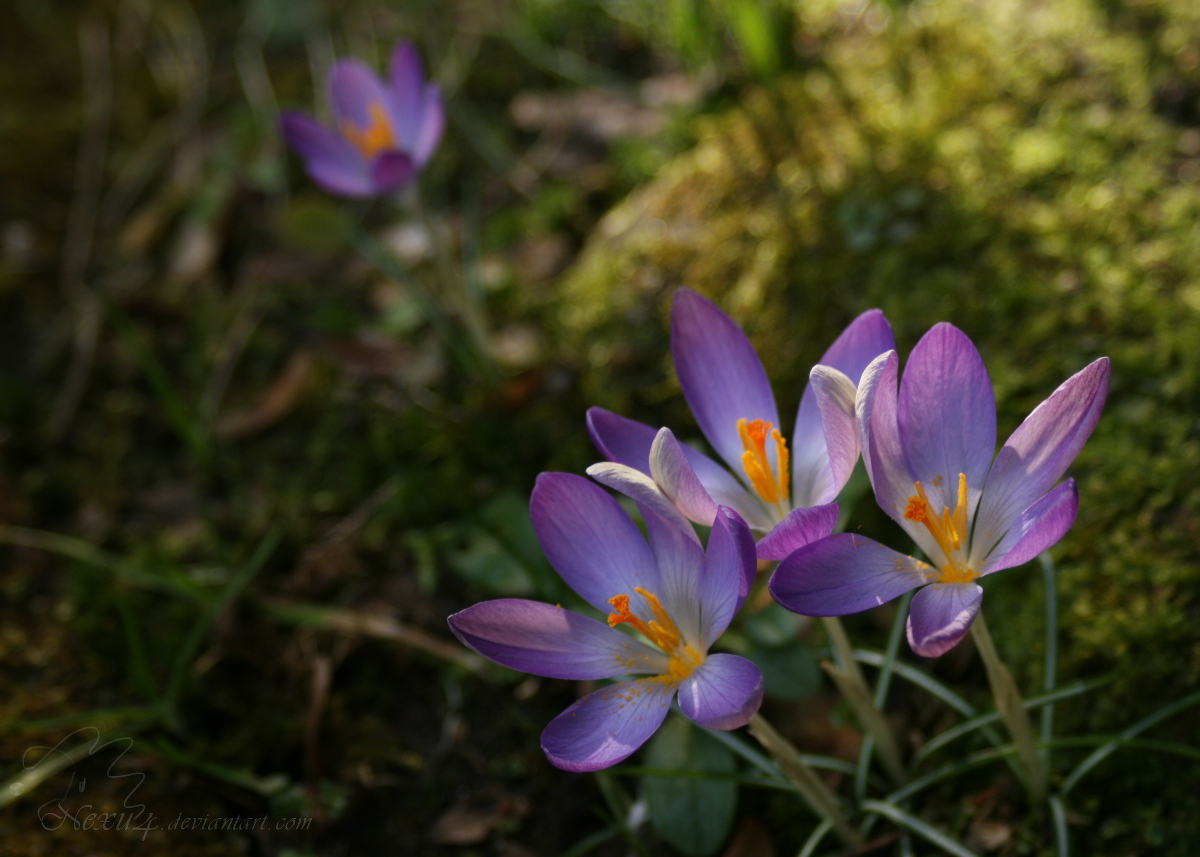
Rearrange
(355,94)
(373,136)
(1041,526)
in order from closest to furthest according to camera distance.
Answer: (1041,526) → (373,136) → (355,94)

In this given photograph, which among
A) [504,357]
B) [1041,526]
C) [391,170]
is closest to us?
[1041,526]

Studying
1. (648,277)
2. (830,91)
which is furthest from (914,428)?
(830,91)

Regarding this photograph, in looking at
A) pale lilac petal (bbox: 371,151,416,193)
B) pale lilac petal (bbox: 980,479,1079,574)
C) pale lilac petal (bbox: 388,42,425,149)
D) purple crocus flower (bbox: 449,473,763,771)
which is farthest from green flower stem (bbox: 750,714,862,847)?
pale lilac petal (bbox: 388,42,425,149)

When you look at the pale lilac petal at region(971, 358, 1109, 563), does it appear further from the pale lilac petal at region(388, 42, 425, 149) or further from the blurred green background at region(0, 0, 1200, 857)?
the pale lilac petal at region(388, 42, 425, 149)

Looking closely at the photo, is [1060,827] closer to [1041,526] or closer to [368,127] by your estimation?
[1041,526]

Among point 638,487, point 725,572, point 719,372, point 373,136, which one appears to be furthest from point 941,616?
point 373,136

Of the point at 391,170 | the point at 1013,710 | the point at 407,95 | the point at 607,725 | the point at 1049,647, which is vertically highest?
the point at 407,95

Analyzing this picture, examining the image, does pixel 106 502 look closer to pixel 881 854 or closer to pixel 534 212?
pixel 534 212
